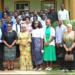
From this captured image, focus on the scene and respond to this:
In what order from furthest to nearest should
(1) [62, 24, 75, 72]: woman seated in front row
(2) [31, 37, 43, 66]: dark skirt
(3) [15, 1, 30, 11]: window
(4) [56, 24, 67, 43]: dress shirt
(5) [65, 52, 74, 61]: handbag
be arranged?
(3) [15, 1, 30, 11]: window, (2) [31, 37, 43, 66]: dark skirt, (4) [56, 24, 67, 43]: dress shirt, (1) [62, 24, 75, 72]: woman seated in front row, (5) [65, 52, 74, 61]: handbag

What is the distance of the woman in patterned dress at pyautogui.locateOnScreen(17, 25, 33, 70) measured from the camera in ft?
20.4

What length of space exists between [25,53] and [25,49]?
161 mm

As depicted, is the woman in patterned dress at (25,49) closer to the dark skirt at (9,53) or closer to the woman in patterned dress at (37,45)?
the woman in patterned dress at (37,45)

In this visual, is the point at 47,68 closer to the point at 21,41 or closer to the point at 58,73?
the point at 58,73

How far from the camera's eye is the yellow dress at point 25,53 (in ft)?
20.4

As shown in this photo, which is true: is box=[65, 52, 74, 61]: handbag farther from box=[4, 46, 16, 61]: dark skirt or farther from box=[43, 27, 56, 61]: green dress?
box=[4, 46, 16, 61]: dark skirt

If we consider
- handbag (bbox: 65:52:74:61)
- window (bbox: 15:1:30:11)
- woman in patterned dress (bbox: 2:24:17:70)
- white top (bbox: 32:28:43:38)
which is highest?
window (bbox: 15:1:30:11)

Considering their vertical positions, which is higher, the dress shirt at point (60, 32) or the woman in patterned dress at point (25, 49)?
the dress shirt at point (60, 32)

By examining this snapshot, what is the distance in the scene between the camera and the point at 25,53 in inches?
246

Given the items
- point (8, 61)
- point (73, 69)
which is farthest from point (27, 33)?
point (73, 69)

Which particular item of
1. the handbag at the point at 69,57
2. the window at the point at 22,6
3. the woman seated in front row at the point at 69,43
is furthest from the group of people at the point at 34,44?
the window at the point at 22,6

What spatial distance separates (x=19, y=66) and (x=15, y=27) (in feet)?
5.49

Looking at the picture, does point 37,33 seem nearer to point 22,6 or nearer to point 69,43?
point 69,43

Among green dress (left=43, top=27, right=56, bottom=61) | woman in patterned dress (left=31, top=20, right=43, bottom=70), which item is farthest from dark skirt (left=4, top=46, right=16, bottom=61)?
green dress (left=43, top=27, right=56, bottom=61)
